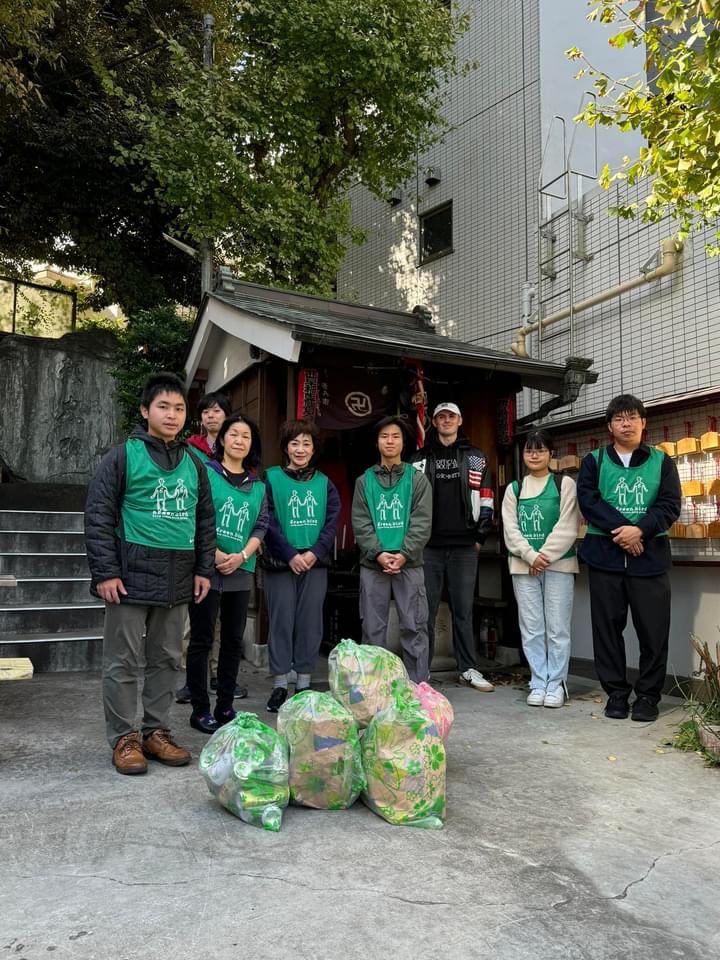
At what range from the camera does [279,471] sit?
4.95 meters

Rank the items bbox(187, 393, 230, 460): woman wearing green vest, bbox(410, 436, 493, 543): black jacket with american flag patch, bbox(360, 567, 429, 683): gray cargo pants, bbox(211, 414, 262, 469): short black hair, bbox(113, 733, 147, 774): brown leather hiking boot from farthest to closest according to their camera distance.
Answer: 1. bbox(410, 436, 493, 543): black jacket with american flag patch
2. bbox(187, 393, 230, 460): woman wearing green vest
3. bbox(360, 567, 429, 683): gray cargo pants
4. bbox(211, 414, 262, 469): short black hair
5. bbox(113, 733, 147, 774): brown leather hiking boot

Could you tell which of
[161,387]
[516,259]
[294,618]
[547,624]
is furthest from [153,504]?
[516,259]

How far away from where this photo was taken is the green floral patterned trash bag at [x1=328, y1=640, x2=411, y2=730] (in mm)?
3219

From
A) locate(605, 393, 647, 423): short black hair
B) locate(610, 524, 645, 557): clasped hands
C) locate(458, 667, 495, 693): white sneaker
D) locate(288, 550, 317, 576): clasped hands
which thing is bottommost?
locate(458, 667, 495, 693): white sneaker

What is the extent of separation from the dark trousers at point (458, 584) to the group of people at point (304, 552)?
1cm

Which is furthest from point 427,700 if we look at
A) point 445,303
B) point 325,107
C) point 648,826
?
point 325,107

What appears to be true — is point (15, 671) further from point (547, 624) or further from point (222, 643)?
point (547, 624)

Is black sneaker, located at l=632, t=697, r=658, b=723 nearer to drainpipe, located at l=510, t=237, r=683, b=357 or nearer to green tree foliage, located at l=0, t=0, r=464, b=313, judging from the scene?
drainpipe, located at l=510, t=237, r=683, b=357

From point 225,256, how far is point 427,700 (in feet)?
36.9

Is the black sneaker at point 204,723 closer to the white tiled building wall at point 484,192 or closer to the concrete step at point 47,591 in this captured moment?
the concrete step at point 47,591

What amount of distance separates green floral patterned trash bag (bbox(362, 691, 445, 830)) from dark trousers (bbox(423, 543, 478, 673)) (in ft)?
9.29

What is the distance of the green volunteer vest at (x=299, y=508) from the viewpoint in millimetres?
4824

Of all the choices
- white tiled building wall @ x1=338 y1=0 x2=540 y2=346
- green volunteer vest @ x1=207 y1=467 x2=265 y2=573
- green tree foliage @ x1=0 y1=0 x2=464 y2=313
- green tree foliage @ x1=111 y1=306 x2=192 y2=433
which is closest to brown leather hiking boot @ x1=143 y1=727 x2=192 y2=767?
green volunteer vest @ x1=207 y1=467 x2=265 y2=573

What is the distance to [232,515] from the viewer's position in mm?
4305
